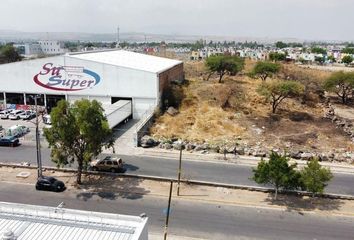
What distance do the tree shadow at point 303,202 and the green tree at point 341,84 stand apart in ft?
133

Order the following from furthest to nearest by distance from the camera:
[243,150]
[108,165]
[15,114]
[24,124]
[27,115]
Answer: [15,114] < [27,115] < [24,124] < [243,150] < [108,165]

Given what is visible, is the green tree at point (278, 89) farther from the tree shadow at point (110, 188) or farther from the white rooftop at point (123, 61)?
the tree shadow at point (110, 188)

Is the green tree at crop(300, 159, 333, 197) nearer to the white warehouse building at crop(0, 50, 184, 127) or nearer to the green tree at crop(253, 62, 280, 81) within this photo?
the white warehouse building at crop(0, 50, 184, 127)

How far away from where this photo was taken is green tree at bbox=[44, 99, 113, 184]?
3002 centimetres

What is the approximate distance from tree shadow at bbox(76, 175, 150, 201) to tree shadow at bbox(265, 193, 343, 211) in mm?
11175

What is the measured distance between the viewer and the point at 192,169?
1433 inches

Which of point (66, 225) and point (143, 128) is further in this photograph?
point (143, 128)

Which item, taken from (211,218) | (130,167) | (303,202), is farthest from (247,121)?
(211,218)

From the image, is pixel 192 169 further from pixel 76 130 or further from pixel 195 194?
pixel 76 130

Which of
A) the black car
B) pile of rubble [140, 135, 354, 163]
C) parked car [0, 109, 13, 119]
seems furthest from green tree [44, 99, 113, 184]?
parked car [0, 109, 13, 119]

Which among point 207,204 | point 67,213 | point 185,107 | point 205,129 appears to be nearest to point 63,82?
point 185,107

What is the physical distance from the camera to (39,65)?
190 ft

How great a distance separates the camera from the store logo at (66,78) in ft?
185

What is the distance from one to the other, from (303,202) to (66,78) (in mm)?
41677
